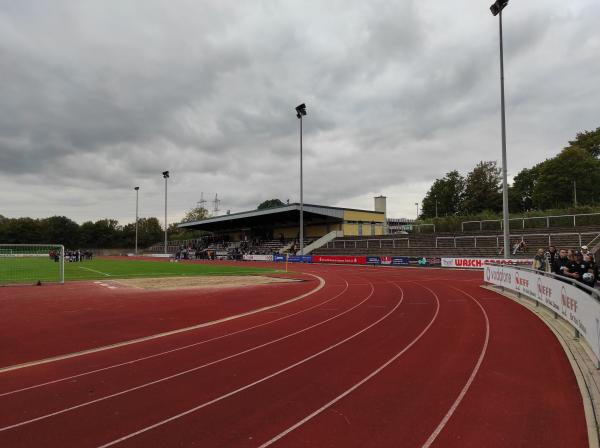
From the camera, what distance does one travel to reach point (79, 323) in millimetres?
11234

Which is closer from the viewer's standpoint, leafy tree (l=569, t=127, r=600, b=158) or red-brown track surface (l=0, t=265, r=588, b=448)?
red-brown track surface (l=0, t=265, r=588, b=448)

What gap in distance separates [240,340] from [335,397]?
12.8 ft

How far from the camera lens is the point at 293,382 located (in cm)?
611

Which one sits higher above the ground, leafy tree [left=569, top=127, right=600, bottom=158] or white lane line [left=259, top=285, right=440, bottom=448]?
leafy tree [left=569, top=127, right=600, bottom=158]

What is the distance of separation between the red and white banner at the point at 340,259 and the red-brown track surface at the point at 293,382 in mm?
28049

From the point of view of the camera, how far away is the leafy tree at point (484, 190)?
6656 cm

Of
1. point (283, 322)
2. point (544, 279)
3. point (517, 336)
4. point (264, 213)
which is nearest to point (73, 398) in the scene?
point (283, 322)

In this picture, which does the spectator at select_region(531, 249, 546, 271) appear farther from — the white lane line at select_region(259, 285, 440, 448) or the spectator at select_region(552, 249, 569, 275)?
the white lane line at select_region(259, 285, 440, 448)

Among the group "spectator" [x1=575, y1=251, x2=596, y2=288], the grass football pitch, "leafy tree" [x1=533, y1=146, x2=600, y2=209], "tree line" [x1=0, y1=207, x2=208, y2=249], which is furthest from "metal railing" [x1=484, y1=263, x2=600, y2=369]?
"tree line" [x1=0, y1=207, x2=208, y2=249]

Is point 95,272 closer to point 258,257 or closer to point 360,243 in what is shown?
point 258,257

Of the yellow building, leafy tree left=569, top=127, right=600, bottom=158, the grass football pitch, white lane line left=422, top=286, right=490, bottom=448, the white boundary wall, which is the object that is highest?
leafy tree left=569, top=127, right=600, bottom=158

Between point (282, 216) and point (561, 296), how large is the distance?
52.4m

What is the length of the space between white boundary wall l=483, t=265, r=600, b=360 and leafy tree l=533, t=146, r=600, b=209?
1830 inches

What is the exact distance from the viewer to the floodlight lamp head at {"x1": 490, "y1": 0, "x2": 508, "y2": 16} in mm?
17766
